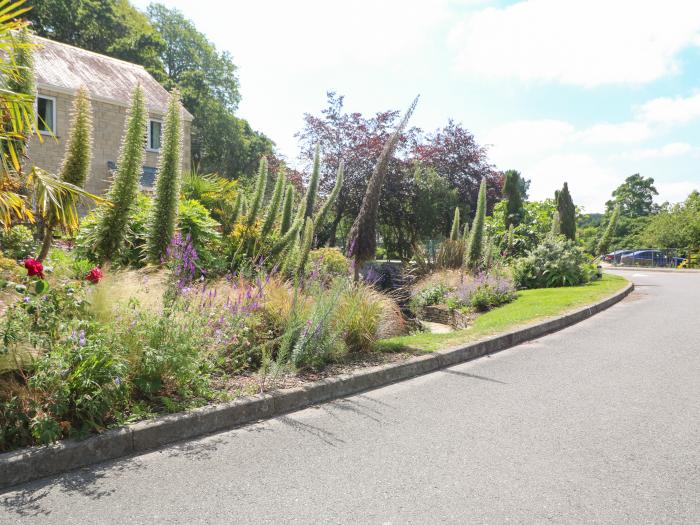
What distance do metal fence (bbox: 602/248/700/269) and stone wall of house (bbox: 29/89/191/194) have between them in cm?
3431

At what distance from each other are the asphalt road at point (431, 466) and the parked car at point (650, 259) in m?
38.0

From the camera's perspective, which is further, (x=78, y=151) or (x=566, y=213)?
(x=566, y=213)

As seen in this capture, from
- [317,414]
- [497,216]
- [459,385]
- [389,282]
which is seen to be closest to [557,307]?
[389,282]

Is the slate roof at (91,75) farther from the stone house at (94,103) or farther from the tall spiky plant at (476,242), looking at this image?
the tall spiky plant at (476,242)

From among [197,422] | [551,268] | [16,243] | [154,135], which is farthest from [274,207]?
[154,135]

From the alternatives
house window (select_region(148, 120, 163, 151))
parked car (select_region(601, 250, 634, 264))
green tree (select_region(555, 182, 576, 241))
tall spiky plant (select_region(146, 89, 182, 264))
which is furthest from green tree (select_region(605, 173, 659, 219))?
tall spiky plant (select_region(146, 89, 182, 264))

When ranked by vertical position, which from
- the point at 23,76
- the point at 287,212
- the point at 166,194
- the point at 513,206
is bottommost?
the point at 287,212

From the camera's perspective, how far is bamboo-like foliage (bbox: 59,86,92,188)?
20.3ft

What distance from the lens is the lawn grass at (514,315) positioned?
23.1ft

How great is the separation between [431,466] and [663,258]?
137ft

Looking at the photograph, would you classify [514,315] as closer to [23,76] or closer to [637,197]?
[23,76]

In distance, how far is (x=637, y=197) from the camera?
69.2 meters

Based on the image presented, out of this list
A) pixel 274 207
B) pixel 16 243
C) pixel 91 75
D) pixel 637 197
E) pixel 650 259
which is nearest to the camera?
pixel 16 243

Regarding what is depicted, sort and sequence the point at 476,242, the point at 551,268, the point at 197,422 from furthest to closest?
the point at 551,268
the point at 476,242
the point at 197,422
